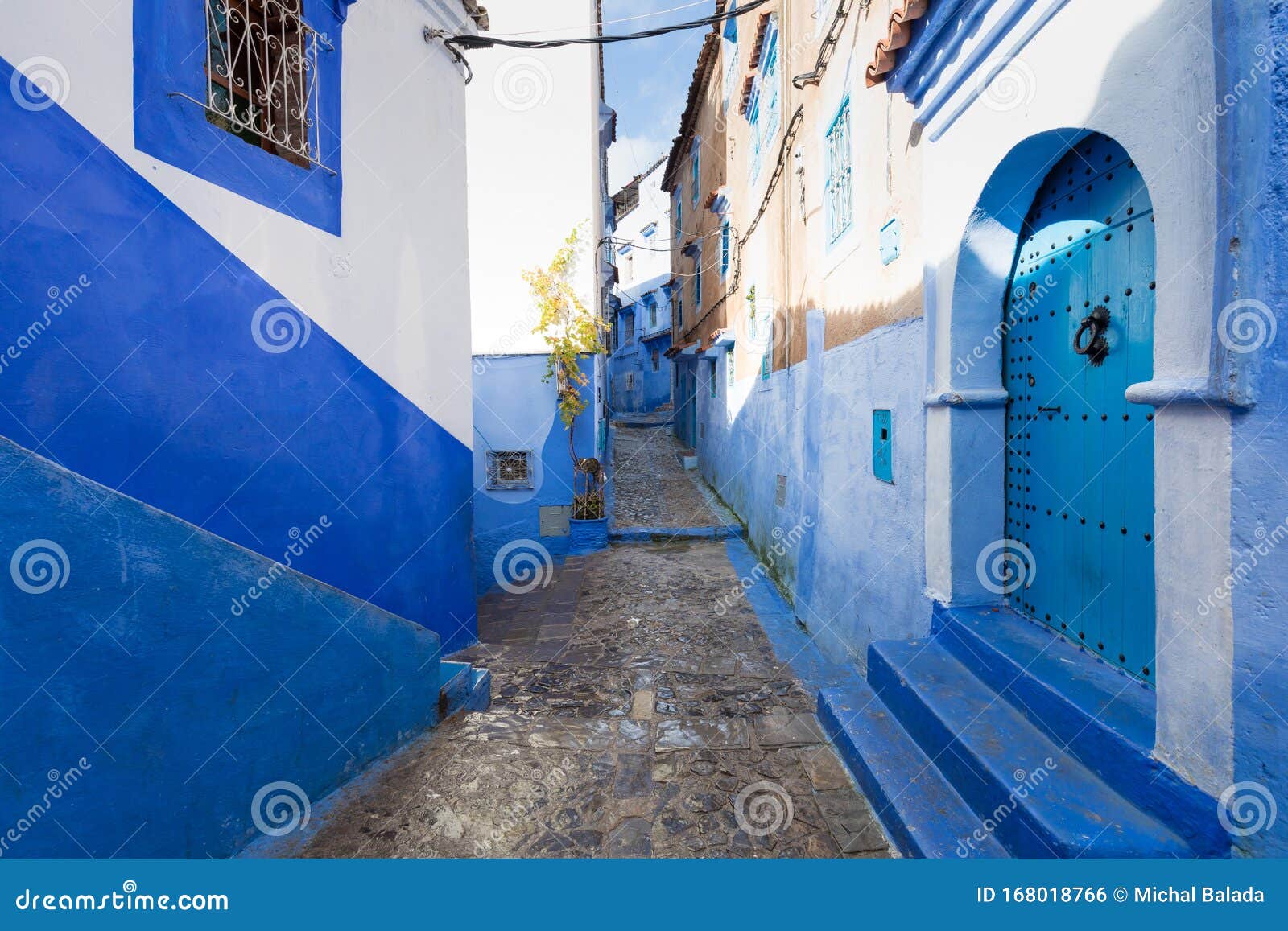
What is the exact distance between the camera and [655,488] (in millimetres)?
16516

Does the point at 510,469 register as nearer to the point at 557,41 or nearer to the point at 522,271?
the point at 522,271

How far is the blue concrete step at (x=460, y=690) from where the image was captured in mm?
4488

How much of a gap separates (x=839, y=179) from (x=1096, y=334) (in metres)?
3.70

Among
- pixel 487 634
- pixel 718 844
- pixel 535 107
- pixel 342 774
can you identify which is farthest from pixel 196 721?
pixel 535 107

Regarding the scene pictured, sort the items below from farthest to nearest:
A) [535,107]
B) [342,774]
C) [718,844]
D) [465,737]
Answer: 1. [535,107]
2. [465,737]
3. [342,774]
4. [718,844]

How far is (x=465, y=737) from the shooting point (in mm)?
4129

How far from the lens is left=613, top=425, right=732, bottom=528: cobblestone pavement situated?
1341 cm

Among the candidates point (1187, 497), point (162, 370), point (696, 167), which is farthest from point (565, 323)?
point (696, 167)

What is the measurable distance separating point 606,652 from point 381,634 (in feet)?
9.86

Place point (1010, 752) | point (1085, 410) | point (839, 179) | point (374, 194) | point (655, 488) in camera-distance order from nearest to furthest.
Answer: point (1010, 752) → point (1085, 410) → point (374, 194) → point (839, 179) → point (655, 488)

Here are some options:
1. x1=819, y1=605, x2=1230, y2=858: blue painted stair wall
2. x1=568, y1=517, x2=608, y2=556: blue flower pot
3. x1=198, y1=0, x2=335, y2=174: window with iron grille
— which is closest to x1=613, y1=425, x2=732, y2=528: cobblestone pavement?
x1=568, y1=517, x2=608, y2=556: blue flower pot

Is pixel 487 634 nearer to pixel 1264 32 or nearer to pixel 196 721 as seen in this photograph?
pixel 196 721

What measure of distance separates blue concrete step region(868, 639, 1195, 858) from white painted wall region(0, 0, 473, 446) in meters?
4.43

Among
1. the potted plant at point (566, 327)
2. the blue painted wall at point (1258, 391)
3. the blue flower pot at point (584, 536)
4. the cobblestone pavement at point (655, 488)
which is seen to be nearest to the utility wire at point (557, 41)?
the potted plant at point (566, 327)
